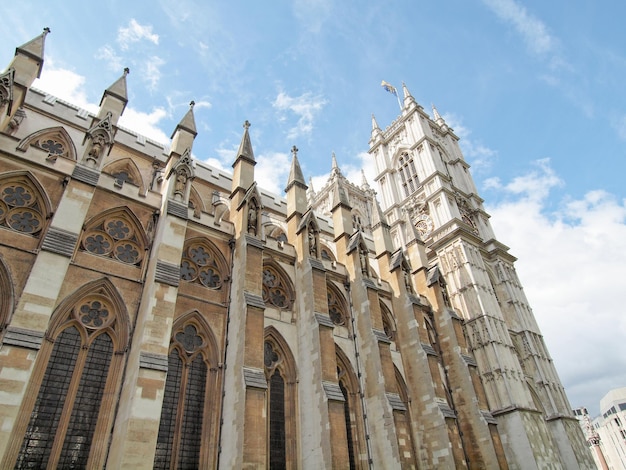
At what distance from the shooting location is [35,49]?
55.3ft

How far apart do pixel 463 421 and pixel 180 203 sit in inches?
626

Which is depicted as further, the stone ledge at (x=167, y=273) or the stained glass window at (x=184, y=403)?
the stone ledge at (x=167, y=273)

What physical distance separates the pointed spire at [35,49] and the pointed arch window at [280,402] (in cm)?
1354

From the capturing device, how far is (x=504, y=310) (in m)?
27.7

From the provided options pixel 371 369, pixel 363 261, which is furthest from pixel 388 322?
pixel 371 369

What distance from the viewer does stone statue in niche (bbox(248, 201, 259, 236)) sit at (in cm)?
1734

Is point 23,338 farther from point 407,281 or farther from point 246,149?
point 407,281

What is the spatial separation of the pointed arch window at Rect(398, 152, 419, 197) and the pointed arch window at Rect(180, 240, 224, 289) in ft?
68.3

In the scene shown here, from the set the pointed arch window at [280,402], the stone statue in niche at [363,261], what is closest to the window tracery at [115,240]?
the pointed arch window at [280,402]

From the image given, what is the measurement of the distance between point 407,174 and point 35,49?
84.8ft

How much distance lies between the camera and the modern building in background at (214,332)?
11.4 meters

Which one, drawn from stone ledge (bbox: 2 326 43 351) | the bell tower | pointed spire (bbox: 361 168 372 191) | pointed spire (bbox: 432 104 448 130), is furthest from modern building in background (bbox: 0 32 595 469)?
pointed spire (bbox: 361 168 372 191)

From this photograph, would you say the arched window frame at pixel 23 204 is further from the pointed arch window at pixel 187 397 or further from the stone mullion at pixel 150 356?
the pointed arch window at pixel 187 397

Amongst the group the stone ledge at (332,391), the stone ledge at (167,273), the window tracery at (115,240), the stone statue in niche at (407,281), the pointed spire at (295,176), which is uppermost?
the pointed spire at (295,176)
